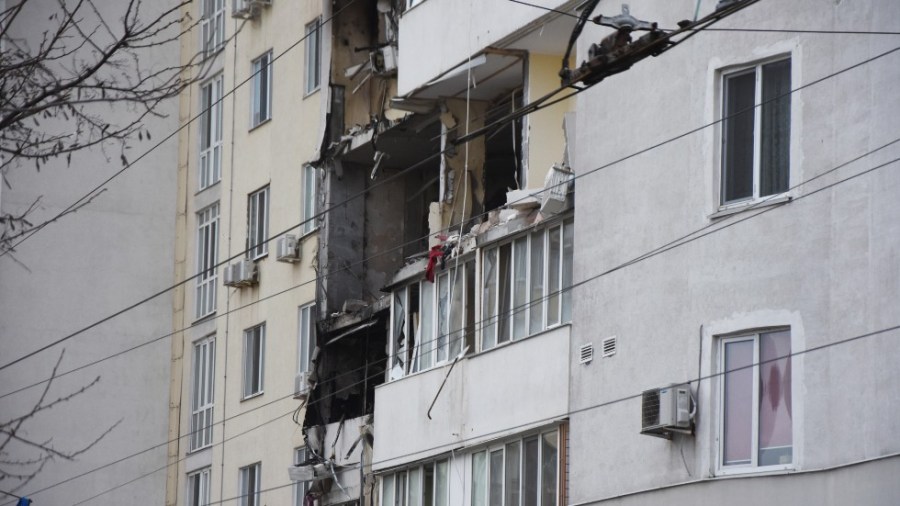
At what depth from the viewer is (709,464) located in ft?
66.0

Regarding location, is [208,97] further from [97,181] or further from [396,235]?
[396,235]

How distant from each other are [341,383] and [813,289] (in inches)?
584

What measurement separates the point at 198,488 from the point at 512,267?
16403 mm

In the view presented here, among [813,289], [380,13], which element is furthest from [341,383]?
[813,289]

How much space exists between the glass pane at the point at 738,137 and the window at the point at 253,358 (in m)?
17.4

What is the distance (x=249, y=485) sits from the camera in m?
36.5

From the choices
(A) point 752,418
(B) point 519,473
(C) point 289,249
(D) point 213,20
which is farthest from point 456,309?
(D) point 213,20

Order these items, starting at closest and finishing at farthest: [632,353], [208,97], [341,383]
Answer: [632,353], [341,383], [208,97]

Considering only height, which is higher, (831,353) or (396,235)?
(396,235)

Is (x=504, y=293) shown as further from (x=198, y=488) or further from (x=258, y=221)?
(x=198, y=488)

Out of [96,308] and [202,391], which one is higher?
[96,308]

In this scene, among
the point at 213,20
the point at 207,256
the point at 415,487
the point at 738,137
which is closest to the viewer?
the point at 738,137

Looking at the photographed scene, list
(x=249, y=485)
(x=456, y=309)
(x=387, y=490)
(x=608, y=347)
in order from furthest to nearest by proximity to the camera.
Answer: (x=249, y=485) < (x=387, y=490) < (x=456, y=309) < (x=608, y=347)

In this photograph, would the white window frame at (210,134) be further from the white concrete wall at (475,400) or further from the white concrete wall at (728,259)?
the white concrete wall at (728,259)
